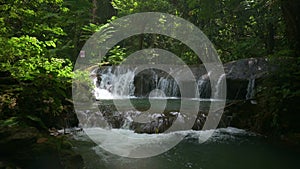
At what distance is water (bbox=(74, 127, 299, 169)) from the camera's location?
536 centimetres

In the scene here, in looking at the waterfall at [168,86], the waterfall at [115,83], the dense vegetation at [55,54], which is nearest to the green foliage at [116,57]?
the waterfall at [115,83]

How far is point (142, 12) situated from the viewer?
18.4 m

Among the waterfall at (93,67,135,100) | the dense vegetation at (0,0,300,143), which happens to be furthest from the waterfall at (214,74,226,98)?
the waterfall at (93,67,135,100)

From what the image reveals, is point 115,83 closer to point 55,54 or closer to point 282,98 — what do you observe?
point 55,54

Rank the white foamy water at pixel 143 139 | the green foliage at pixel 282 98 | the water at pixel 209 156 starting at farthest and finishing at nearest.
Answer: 1. the green foliage at pixel 282 98
2. the white foamy water at pixel 143 139
3. the water at pixel 209 156

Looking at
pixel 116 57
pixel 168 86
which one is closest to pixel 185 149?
pixel 168 86

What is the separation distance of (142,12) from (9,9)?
44.6 feet

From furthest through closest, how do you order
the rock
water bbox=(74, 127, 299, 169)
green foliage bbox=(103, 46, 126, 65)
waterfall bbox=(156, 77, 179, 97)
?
green foliage bbox=(103, 46, 126, 65) → waterfall bbox=(156, 77, 179, 97) → water bbox=(74, 127, 299, 169) → the rock

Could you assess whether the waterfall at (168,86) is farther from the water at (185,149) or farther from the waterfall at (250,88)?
the water at (185,149)

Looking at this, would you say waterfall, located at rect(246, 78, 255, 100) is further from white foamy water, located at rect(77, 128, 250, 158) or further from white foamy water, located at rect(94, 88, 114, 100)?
white foamy water, located at rect(94, 88, 114, 100)

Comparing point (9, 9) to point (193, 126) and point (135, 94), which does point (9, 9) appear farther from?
point (135, 94)

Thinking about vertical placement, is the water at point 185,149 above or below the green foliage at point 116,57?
below

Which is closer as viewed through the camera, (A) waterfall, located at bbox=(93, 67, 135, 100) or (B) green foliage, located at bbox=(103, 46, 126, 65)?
(A) waterfall, located at bbox=(93, 67, 135, 100)

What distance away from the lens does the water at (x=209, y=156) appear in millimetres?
5355
